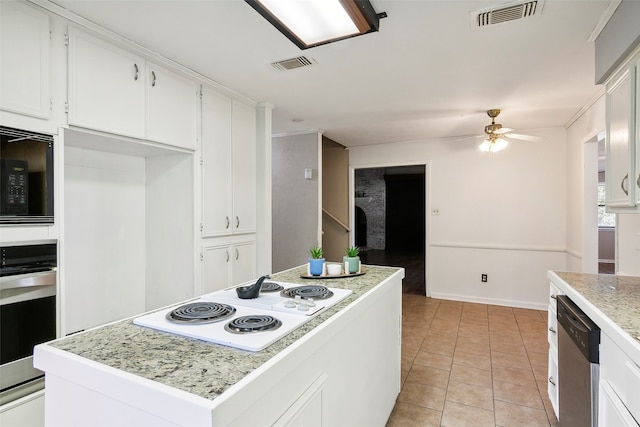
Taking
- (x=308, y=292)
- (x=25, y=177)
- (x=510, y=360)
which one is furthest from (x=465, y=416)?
(x=25, y=177)

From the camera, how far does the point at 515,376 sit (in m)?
2.57

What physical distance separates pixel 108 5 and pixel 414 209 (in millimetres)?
10196

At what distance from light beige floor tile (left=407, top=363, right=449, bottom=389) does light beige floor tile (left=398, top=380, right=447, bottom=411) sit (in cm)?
6

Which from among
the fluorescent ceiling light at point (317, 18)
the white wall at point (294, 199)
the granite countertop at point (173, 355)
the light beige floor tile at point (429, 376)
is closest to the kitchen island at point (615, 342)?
the light beige floor tile at point (429, 376)

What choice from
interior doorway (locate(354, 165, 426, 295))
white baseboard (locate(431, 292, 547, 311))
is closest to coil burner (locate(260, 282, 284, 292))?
white baseboard (locate(431, 292, 547, 311))

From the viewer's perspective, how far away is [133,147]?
92.3 inches

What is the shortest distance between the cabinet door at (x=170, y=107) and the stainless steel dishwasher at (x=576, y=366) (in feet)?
8.72

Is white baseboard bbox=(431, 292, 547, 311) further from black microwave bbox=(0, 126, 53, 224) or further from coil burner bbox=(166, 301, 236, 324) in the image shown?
black microwave bbox=(0, 126, 53, 224)

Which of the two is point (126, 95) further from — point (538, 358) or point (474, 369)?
point (538, 358)

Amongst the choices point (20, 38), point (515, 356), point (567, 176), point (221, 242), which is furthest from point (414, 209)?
point (20, 38)

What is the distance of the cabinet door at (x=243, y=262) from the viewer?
3.05m

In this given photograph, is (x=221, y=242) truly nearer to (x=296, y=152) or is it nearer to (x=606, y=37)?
(x=296, y=152)

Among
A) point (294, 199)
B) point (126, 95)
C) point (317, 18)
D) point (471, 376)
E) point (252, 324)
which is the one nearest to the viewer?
A: point (252, 324)

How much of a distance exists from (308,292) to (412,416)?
4.26 feet
